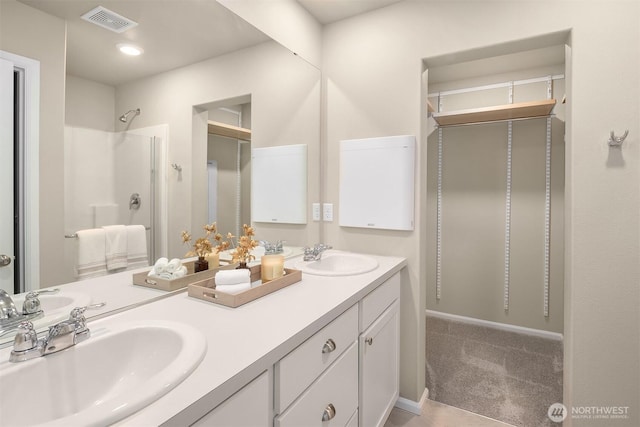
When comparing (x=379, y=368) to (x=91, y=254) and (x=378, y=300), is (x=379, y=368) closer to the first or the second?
(x=378, y=300)

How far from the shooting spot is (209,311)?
107cm

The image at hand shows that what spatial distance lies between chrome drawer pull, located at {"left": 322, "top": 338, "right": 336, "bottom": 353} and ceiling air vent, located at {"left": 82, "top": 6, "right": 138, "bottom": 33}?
4.16 ft

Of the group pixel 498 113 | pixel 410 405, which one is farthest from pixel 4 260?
pixel 498 113

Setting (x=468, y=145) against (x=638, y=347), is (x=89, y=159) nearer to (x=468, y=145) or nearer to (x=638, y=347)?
(x=638, y=347)

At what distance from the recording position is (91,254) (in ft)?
3.42

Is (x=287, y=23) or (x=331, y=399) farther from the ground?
(x=287, y=23)

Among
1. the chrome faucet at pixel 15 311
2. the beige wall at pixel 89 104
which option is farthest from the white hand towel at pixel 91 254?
the beige wall at pixel 89 104

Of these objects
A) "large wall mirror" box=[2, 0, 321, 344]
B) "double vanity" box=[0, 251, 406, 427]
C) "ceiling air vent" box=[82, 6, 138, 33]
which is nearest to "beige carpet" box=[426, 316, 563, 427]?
"double vanity" box=[0, 251, 406, 427]

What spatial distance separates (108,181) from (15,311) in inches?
16.9

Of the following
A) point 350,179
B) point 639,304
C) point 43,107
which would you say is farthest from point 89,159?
point 639,304

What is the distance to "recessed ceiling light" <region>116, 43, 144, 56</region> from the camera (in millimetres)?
1089

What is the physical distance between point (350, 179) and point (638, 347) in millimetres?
1623

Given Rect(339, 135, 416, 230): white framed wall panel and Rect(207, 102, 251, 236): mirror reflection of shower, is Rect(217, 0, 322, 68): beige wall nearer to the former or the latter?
Rect(207, 102, 251, 236): mirror reflection of shower

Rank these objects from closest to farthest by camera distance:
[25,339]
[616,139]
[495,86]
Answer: [25,339] < [616,139] < [495,86]
